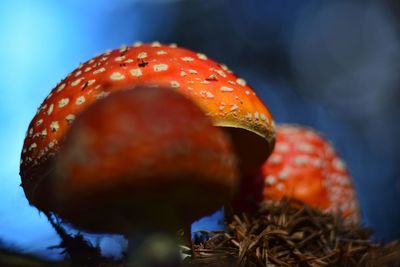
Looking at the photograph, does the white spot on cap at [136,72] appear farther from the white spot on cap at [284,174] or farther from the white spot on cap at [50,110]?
the white spot on cap at [284,174]

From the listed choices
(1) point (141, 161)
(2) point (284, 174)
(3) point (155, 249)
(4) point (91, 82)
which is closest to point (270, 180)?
(2) point (284, 174)

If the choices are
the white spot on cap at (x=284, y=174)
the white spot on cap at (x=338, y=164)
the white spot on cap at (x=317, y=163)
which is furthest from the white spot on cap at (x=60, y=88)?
the white spot on cap at (x=338, y=164)

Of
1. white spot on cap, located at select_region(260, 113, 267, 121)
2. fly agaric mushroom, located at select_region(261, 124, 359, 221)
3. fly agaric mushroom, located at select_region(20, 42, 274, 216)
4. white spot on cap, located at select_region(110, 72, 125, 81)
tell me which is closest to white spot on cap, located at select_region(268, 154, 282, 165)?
fly agaric mushroom, located at select_region(261, 124, 359, 221)

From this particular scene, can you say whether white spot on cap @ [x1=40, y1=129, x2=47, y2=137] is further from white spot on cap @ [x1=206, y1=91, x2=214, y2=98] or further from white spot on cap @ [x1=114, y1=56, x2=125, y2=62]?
white spot on cap @ [x1=206, y1=91, x2=214, y2=98]

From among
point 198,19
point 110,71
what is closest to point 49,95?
point 110,71

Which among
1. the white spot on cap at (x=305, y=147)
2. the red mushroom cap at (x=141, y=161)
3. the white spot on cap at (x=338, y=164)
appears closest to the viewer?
the red mushroom cap at (x=141, y=161)

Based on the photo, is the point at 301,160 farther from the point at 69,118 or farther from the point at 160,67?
the point at 69,118
